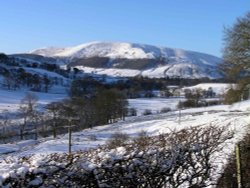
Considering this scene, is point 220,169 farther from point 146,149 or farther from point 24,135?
point 24,135

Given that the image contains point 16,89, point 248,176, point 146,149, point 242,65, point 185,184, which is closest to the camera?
point 146,149

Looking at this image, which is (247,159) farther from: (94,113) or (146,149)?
(94,113)

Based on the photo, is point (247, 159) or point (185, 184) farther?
point (247, 159)

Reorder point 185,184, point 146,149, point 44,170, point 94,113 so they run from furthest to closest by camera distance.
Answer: point 94,113 → point 185,184 → point 146,149 → point 44,170

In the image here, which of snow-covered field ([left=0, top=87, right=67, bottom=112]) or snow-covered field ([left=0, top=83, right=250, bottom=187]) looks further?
snow-covered field ([left=0, top=87, right=67, bottom=112])

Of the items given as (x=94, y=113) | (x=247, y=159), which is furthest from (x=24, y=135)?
(x=247, y=159)

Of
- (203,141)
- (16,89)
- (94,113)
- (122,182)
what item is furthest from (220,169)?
(16,89)

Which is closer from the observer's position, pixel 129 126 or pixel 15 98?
Answer: pixel 129 126

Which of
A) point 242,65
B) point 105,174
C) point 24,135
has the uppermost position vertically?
point 242,65

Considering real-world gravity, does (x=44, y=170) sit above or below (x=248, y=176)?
above

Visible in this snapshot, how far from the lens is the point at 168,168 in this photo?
7.45m

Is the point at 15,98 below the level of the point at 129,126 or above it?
above

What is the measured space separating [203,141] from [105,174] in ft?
8.91

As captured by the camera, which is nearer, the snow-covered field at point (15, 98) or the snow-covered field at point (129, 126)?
the snow-covered field at point (129, 126)
